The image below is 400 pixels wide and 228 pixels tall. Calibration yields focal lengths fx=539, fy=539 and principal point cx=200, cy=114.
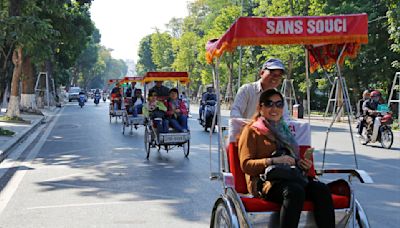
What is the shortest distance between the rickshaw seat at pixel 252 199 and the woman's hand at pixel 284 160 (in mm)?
344

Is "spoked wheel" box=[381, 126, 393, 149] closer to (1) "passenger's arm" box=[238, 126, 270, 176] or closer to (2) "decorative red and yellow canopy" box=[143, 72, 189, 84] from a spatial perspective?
(2) "decorative red and yellow canopy" box=[143, 72, 189, 84]

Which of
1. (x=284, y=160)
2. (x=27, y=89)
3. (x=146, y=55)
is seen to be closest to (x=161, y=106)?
(x=284, y=160)

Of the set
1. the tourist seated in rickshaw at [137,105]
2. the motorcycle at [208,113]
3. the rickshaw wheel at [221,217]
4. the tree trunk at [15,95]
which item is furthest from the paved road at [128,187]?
the tree trunk at [15,95]

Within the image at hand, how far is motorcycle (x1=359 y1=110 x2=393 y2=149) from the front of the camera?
14460 mm

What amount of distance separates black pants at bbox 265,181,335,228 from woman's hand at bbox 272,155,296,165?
0.65 ft

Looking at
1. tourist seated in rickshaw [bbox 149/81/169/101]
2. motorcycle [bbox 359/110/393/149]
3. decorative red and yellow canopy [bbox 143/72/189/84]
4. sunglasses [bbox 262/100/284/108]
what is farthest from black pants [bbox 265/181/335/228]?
motorcycle [bbox 359/110/393/149]

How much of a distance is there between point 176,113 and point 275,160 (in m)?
8.16

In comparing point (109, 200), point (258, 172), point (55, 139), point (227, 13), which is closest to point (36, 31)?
point (55, 139)

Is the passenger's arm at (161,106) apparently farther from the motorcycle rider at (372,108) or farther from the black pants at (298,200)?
the black pants at (298,200)

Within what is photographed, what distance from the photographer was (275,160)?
4.48 metres

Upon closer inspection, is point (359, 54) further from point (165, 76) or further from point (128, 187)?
point (128, 187)

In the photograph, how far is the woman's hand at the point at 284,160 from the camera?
14.7 feet

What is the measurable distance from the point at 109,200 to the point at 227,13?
37.5 meters

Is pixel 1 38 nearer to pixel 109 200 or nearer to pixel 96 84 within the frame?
pixel 109 200
